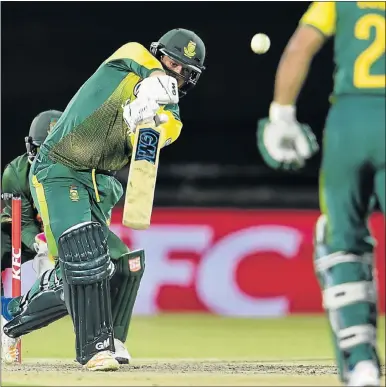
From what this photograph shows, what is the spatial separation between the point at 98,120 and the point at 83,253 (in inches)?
25.4

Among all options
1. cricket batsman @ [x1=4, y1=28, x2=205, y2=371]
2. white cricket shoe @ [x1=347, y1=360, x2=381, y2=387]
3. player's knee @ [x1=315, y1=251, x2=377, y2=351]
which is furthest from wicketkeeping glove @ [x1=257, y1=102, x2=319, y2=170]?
cricket batsman @ [x1=4, y1=28, x2=205, y2=371]

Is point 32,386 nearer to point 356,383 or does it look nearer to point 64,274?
point 64,274

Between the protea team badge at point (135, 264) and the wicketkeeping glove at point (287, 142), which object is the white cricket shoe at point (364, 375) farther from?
the protea team badge at point (135, 264)

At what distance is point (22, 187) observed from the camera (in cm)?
664

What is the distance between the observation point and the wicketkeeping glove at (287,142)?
13.2ft

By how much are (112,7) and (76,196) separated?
9.18 meters

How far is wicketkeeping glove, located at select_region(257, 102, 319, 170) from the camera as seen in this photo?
13.2ft

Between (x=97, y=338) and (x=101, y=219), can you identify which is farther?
(x=101, y=219)

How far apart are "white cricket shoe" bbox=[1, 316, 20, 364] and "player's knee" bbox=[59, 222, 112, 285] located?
1.01 meters

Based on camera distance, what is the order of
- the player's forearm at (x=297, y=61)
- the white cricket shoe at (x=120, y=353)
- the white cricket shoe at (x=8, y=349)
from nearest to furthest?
the player's forearm at (x=297, y=61) < the white cricket shoe at (x=120, y=353) < the white cricket shoe at (x=8, y=349)

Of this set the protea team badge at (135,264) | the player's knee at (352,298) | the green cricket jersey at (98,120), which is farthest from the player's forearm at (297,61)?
the protea team badge at (135,264)

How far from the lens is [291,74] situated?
407 centimetres

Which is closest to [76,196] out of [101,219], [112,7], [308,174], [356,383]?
[101,219]

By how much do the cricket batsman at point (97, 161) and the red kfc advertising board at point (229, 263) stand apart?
187 inches
